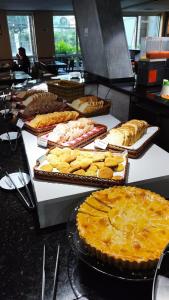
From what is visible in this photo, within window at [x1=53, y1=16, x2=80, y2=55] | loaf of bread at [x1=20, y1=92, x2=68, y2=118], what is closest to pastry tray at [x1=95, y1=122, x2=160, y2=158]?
loaf of bread at [x1=20, y1=92, x2=68, y2=118]

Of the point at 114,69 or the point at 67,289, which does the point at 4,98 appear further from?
the point at 67,289

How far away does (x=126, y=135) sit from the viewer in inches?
46.3

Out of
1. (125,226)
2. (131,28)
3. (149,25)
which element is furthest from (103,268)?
(149,25)

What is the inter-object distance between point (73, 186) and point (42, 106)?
954 millimetres

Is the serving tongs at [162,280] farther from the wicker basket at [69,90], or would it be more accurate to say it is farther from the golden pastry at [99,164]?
the wicker basket at [69,90]

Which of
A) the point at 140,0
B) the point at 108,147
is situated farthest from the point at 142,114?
the point at 140,0

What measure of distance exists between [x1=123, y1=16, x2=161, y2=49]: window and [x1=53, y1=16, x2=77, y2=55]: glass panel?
2240mm

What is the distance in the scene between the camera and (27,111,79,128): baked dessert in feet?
4.76

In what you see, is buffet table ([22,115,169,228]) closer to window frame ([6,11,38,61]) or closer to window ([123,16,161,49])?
window frame ([6,11,38,61])

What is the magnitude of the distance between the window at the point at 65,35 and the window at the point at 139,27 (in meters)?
2.23

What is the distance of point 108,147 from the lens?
116 centimetres

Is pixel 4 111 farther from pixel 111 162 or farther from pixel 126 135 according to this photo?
pixel 111 162

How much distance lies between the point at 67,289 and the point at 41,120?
102cm

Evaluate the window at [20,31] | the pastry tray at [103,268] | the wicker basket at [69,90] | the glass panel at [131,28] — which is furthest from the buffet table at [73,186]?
the glass panel at [131,28]
